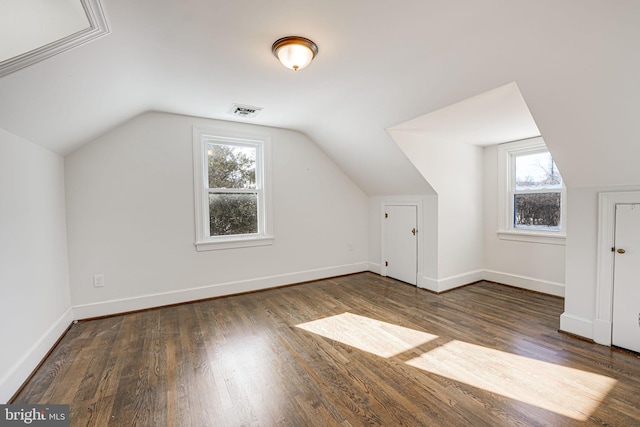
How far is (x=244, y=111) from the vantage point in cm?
325

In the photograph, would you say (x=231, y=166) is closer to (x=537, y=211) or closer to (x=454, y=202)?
(x=454, y=202)

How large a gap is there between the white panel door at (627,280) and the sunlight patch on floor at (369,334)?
1.48 m

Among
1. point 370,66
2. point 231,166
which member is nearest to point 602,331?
point 370,66

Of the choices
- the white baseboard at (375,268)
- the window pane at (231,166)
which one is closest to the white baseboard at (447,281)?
the white baseboard at (375,268)

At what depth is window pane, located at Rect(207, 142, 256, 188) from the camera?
3697 mm

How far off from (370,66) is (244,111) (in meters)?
1.67

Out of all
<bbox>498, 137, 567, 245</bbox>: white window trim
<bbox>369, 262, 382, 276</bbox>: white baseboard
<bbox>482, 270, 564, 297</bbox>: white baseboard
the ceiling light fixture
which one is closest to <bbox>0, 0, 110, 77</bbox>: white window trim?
the ceiling light fixture

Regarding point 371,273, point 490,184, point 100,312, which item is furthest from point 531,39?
point 100,312

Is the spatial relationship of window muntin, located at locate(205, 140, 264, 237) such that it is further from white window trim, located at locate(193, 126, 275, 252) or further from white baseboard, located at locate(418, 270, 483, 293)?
white baseboard, located at locate(418, 270, 483, 293)

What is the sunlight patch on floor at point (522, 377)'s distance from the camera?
171 centimetres

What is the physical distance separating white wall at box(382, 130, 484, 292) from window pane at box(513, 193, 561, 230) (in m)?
0.48

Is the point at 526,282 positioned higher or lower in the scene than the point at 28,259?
lower

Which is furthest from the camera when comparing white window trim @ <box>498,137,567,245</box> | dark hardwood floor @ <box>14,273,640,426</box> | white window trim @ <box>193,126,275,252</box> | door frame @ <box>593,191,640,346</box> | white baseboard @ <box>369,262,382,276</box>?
white baseboard @ <box>369,262,382,276</box>

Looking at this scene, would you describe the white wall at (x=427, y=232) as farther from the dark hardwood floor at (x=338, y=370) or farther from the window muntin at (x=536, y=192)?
the window muntin at (x=536, y=192)
